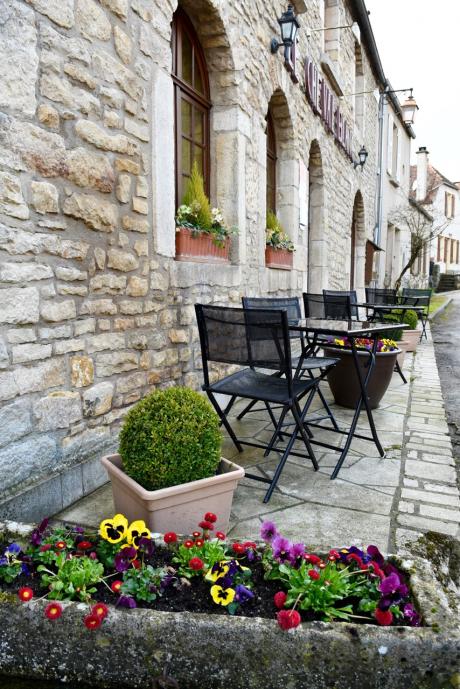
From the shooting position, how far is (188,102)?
429 centimetres

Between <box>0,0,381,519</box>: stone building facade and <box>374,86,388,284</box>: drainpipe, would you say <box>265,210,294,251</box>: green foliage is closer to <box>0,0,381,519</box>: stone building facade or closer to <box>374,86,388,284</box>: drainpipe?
<box>0,0,381,519</box>: stone building facade

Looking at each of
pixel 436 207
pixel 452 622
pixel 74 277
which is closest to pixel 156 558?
pixel 452 622

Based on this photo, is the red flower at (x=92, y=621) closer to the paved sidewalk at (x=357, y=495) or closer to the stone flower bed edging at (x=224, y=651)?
the stone flower bed edging at (x=224, y=651)

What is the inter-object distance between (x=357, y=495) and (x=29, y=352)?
1.76m

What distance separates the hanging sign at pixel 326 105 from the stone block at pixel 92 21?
14.5 feet

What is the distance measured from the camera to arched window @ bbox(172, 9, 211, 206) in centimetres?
412

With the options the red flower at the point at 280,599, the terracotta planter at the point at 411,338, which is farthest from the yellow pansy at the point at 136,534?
the terracotta planter at the point at 411,338

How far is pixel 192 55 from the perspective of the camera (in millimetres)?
4320

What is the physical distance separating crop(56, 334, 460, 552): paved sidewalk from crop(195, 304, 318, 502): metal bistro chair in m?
0.15

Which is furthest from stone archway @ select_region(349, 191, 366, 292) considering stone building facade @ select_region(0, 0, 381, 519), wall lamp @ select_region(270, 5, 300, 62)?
stone building facade @ select_region(0, 0, 381, 519)

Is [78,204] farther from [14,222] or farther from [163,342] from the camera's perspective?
[163,342]

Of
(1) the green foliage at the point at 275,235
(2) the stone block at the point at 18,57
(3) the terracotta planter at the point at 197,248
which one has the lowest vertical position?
(3) the terracotta planter at the point at 197,248

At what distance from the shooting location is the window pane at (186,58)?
422 cm

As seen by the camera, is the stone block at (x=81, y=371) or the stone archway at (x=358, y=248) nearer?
the stone block at (x=81, y=371)
